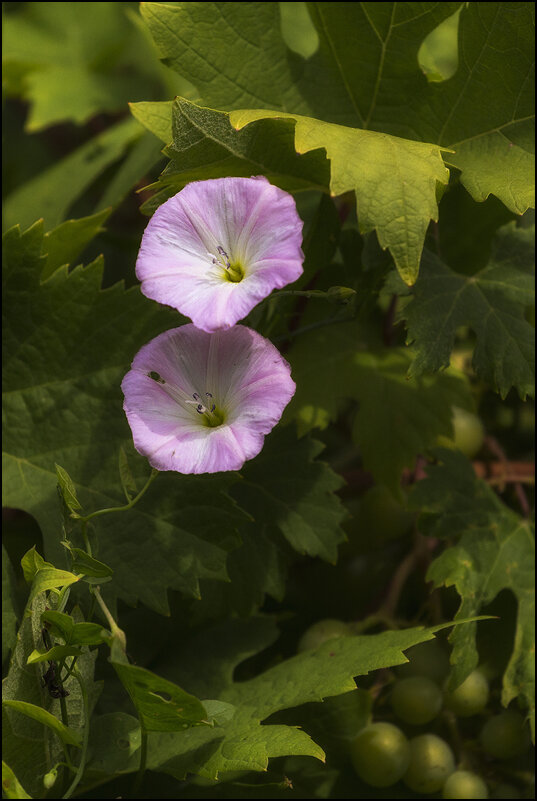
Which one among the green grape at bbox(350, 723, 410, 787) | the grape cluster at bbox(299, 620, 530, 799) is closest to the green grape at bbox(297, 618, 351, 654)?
the grape cluster at bbox(299, 620, 530, 799)

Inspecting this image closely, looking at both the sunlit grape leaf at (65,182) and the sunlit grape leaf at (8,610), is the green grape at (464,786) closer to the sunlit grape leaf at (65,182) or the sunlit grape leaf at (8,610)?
the sunlit grape leaf at (8,610)

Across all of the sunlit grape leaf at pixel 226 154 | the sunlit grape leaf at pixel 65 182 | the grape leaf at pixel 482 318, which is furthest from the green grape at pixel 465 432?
the sunlit grape leaf at pixel 65 182

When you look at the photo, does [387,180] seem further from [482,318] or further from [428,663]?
[428,663]

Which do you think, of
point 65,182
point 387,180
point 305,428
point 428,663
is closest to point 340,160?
point 387,180

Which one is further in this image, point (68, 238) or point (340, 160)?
point (68, 238)

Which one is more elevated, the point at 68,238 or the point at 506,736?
the point at 68,238

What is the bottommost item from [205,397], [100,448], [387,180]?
[100,448]

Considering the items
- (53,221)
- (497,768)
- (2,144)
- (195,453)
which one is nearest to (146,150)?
(53,221)
